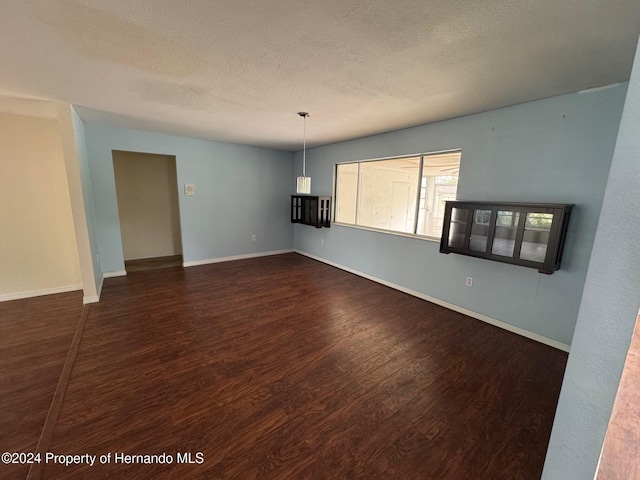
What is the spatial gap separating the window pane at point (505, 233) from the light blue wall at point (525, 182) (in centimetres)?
26

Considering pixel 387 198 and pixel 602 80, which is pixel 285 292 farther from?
pixel 602 80

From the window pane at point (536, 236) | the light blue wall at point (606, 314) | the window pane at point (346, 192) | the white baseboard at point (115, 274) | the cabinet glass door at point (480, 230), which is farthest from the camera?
the window pane at point (346, 192)

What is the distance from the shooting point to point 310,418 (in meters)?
1.73

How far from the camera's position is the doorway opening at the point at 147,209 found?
523cm

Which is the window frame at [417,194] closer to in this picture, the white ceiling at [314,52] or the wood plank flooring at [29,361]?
the white ceiling at [314,52]

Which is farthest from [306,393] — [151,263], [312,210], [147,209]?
[147,209]

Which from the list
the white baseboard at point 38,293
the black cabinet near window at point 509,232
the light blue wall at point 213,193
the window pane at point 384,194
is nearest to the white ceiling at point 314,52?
the black cabinet near window at point 509,232

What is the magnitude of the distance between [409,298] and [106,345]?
3683 mm

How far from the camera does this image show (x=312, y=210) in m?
5.34

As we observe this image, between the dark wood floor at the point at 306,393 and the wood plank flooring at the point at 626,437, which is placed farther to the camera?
the dark wood floor at the point at 306,393

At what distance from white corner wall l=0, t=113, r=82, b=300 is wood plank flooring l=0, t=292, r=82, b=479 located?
0.32m

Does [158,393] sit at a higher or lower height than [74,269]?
lower

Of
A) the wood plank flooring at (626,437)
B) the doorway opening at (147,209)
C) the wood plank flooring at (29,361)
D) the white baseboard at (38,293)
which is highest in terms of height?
the doorway opening at (147,209)

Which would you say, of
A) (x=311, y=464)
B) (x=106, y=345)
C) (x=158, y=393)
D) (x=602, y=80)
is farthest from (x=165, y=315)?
(x=602, y=80)
